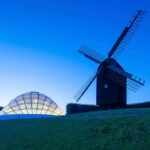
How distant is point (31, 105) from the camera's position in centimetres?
3597

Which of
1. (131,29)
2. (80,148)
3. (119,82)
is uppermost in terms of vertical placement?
(131,29)

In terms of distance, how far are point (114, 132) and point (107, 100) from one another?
1794cm

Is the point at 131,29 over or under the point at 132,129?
over

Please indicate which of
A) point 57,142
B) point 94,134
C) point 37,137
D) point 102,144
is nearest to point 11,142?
point 37,137

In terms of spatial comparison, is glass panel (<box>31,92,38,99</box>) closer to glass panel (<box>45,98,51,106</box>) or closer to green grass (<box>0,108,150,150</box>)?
glass panel (<box>45,98,51,106</box>)

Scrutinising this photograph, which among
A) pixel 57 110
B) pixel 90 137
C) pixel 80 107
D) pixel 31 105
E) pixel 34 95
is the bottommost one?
pixel 90 137

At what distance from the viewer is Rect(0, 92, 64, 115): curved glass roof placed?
35.5 meters

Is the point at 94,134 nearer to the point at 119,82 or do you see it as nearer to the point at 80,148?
the point at 80,148

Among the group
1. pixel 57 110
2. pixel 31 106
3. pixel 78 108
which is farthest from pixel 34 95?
pixel 78 108

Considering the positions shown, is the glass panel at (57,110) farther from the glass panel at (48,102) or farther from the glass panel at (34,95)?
the glass panel at (34,95)

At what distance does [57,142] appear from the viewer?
11.9m

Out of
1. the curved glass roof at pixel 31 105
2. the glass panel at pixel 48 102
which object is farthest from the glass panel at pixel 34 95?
the glass panel at pixel 48 102

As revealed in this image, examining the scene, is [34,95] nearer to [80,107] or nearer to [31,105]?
[31,105]

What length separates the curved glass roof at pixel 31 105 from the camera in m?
35.5
